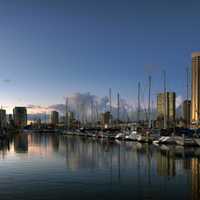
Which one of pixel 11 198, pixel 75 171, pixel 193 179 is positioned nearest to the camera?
pixel 11 198

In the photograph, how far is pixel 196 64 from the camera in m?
191

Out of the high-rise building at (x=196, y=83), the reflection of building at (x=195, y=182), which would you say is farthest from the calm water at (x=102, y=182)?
the high-rise building at (x=196, y=83)

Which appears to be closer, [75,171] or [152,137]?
[75,171]

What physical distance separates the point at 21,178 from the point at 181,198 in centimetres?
1681

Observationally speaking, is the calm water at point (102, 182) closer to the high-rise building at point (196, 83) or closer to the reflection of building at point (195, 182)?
the reflection of building at point (195, 182)

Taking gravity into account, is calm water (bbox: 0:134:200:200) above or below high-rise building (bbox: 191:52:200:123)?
below

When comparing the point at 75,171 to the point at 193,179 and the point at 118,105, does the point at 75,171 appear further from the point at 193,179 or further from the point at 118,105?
the point at 118,105

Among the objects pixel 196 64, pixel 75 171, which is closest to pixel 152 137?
pixel 75 171

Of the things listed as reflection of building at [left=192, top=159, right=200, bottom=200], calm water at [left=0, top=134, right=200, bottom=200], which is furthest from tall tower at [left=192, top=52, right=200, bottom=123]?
calm water at [left=0, top=134, right=200, bottom=200]

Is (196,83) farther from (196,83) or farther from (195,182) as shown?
(195,182)

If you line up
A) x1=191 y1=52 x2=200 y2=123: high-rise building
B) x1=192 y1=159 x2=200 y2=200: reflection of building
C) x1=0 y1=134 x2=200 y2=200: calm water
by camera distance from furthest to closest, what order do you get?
x1=191 y1=52 x2=200 y2=123: high-rise building → x1=0 y1=134 x2=200 y2=200: calm water → x1=192 y1=159 x2=200 y2=200: reflection of building

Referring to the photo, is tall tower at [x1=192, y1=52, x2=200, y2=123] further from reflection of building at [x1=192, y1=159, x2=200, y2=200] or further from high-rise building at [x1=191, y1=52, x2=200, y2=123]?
reflection of building at [x1=192, y1=159, x2=200, y2=200]

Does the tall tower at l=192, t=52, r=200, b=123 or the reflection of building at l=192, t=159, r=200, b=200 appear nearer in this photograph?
the reflection of building at l=192, t=159, r=200, b=200

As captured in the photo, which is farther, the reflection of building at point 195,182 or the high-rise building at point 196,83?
the high-rise building at point 196,83
